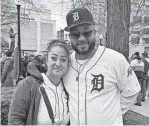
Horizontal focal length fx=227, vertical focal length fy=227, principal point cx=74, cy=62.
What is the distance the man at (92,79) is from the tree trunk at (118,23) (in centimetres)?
235

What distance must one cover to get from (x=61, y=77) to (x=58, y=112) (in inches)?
15.1

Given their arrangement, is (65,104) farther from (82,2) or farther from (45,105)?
(82,2)

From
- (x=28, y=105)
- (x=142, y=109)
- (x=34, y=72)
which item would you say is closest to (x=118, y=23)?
(x=34, y=72)

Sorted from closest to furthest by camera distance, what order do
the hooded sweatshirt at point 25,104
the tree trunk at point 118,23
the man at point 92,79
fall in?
the hooded sweatshirt at point 25,104 → the man at point 92,79 → the tree trunk at point 118,23

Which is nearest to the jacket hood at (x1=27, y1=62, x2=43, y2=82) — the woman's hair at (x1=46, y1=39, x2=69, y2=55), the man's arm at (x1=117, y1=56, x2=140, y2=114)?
the woman's hair at (x1=46, y1=39, x2=69, y2=55)

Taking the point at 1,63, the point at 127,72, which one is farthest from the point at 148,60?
the point at 127,72

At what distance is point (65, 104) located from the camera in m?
2.26

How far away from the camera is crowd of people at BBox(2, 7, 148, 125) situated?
2.07m

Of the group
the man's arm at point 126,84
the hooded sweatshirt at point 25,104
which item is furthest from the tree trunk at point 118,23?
the hooded sweatshirt at point 25,104

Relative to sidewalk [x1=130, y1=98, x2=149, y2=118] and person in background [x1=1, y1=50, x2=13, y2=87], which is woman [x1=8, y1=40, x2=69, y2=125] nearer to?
sidewalk [x1=130, y1=98, x2=149, y2=118]

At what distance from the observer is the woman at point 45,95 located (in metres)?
2.05

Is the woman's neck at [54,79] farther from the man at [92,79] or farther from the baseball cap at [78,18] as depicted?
the baseball cap at [78,18]

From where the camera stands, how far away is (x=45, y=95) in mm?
2133

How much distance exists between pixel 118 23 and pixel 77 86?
2.63 metres
